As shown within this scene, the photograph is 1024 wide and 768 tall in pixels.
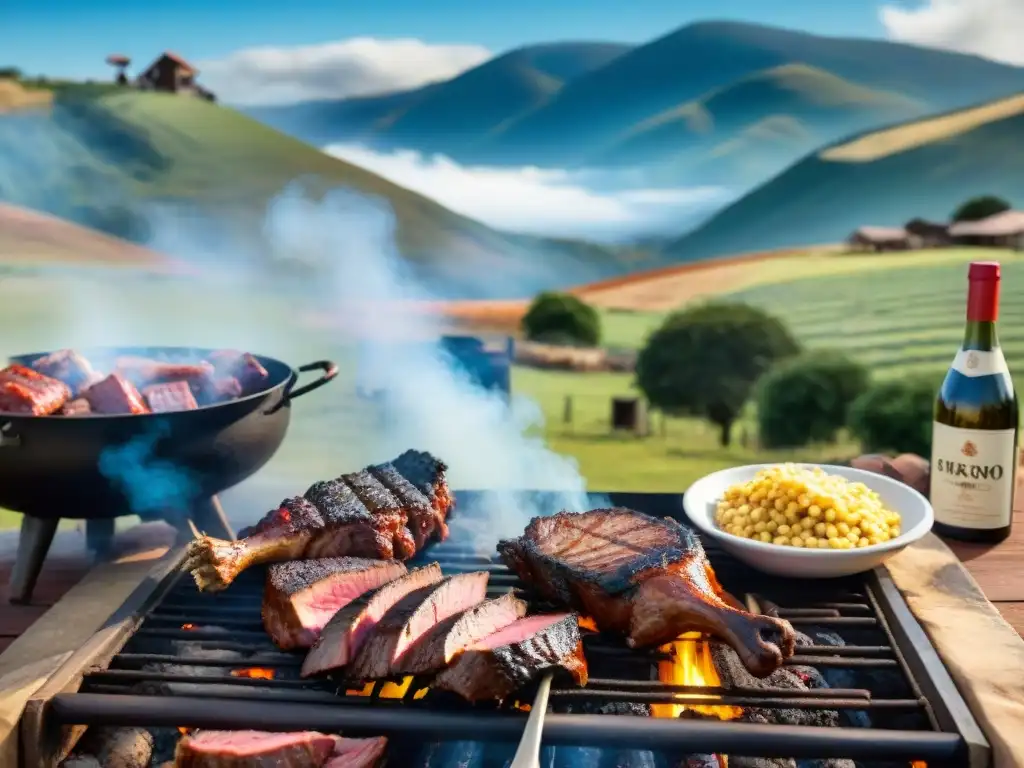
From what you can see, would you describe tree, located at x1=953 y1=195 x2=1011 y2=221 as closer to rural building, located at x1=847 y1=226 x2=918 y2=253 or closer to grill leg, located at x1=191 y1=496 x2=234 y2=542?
rural building, located at x1=847 y1=226 x2=918 y2=253

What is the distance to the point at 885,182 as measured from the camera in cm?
597

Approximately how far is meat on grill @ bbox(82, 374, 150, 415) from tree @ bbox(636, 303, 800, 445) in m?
4.10

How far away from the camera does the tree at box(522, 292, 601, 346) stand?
636 centimetres

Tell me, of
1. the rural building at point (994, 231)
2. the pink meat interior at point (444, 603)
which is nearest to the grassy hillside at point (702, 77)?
the rural building at point (994, 231)

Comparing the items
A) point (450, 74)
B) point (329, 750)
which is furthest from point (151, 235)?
point (329, 750)

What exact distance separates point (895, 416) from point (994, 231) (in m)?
1.37

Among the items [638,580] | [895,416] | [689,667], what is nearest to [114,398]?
[638,580]

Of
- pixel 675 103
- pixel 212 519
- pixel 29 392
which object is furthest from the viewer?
pixel 675 103

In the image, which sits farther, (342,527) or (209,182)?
(209,182)

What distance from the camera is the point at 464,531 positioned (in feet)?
10.1

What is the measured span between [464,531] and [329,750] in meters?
1.16

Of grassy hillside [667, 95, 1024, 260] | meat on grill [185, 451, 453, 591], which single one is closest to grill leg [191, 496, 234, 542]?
meat on grill [185, 451, 453, 591]

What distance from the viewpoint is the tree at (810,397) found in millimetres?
6156

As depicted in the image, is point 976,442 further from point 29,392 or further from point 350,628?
point 29,392
